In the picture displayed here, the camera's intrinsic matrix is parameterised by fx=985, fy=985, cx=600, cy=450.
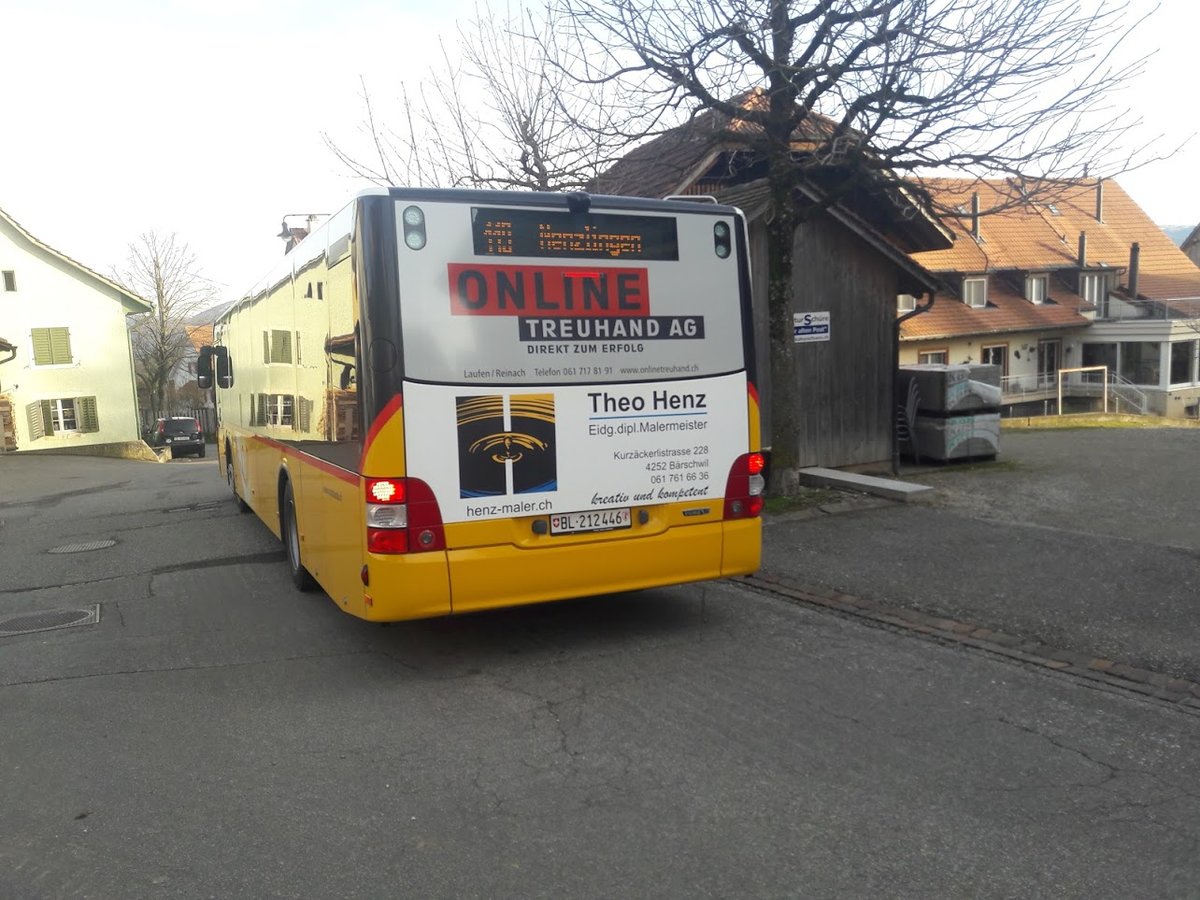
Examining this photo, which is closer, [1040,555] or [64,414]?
[1040,555]

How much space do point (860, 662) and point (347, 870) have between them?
11.5ft

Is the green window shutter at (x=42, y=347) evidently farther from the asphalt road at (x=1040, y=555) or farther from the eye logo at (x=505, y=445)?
the eye logo at (x=505, y=445)

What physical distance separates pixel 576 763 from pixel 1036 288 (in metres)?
42.4

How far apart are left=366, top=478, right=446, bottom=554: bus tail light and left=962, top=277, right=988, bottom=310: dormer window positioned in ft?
121

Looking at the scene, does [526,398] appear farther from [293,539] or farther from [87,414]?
[87,414]

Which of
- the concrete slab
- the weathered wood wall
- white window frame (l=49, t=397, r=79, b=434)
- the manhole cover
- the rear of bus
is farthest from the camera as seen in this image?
white window frame (l=49, t=397, r=79, b=434)

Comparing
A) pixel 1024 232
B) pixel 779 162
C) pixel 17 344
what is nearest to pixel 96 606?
pixel 779 162

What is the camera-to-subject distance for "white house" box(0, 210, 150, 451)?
37719mm

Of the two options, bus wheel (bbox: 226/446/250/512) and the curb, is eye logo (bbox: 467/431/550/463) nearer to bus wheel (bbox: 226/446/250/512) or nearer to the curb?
the curb

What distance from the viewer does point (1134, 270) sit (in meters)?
43.8

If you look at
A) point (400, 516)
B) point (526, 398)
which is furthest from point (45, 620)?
point (526, 398)

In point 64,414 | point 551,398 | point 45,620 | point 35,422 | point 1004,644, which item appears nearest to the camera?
point 551,398

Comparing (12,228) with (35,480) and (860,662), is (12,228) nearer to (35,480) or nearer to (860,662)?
(35,480)

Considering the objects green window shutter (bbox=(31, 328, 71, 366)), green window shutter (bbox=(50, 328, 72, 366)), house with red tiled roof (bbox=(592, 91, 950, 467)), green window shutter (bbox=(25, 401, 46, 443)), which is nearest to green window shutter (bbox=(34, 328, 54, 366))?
green window shutter (bbox=(31, 328, 71, 366))
